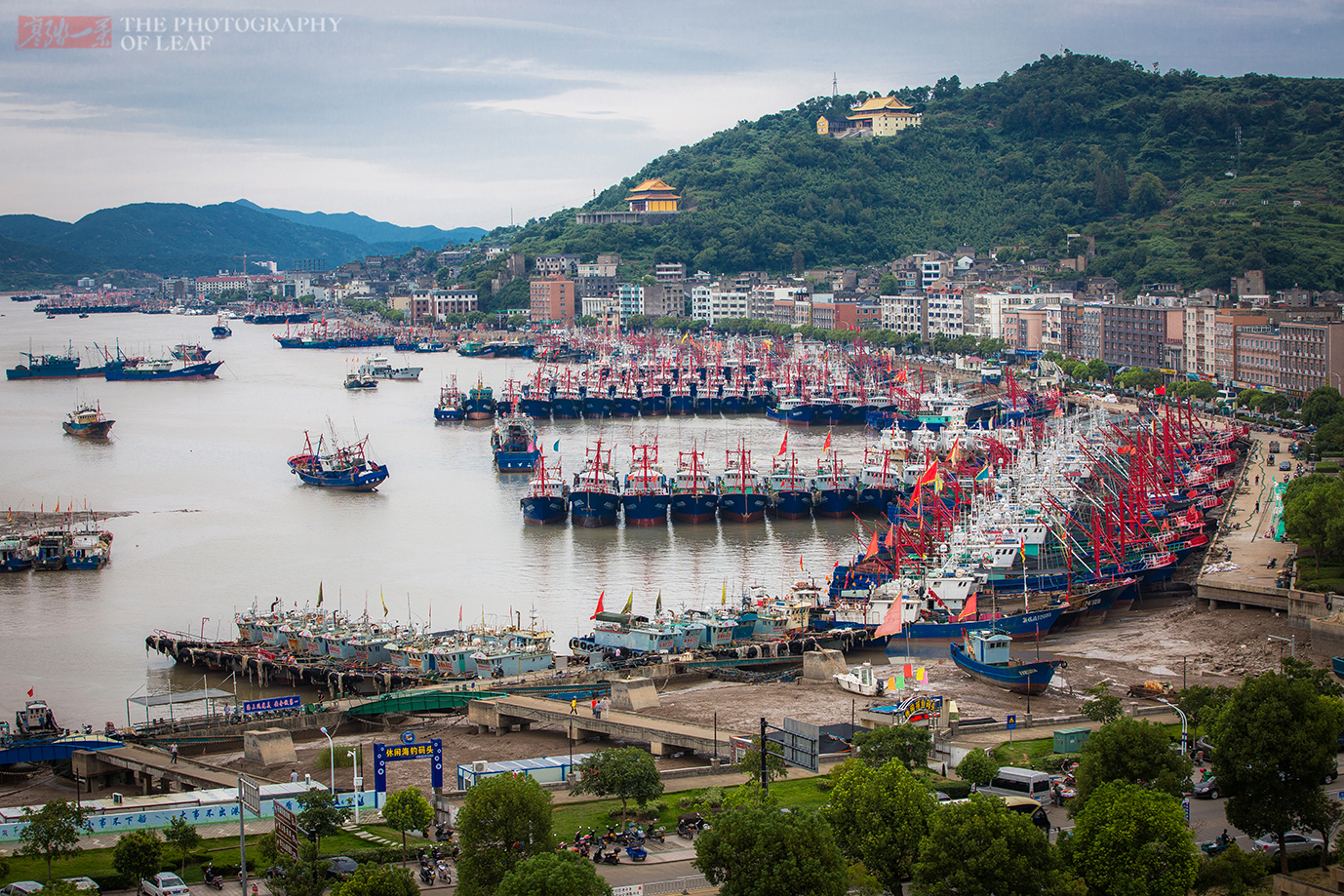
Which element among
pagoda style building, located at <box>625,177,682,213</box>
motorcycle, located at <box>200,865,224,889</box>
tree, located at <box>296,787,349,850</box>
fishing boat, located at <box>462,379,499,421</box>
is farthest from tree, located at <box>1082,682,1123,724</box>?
pagoda style building, located at <box>625,177,682,213</box>

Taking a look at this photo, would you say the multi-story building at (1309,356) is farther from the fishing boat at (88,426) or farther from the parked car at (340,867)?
the parked car at (340,867)

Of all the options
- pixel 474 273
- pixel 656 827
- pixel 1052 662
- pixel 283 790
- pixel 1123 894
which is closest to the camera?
pixel 1123 894

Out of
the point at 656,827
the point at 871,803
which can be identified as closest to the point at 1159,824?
the point at 871,803

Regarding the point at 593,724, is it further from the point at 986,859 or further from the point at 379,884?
the point at 986,859

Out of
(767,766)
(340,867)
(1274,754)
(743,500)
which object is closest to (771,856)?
(767,766)

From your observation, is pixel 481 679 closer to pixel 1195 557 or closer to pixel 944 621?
pixel 944 621

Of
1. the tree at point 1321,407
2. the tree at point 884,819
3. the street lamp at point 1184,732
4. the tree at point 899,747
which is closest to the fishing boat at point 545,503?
the tree at point 1321,407
